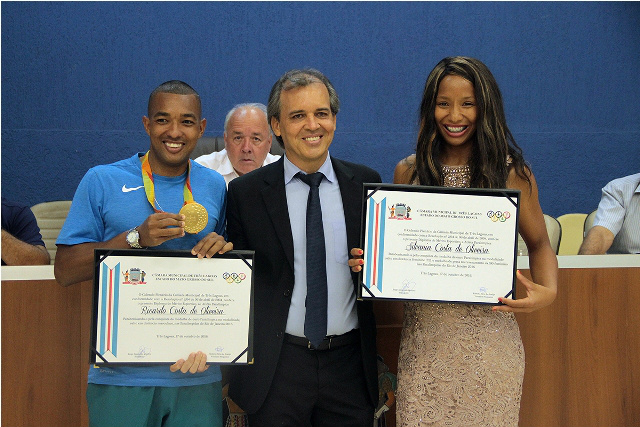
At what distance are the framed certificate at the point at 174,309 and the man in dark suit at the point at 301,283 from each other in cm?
10

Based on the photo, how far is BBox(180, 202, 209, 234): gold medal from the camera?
1933mm

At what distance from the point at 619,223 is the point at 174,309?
300 cm

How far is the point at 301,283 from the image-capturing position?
2023 mm

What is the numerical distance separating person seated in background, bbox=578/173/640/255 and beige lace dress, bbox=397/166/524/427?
204 cm

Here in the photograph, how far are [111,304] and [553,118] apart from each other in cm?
524

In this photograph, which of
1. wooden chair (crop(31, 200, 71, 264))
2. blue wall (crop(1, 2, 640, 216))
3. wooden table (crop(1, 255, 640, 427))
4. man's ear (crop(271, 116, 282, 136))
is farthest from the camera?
blue wall (crop(1, 2, 640, 216))

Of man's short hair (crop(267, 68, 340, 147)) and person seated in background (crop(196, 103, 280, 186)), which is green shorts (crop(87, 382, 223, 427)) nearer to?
man's short hair (crop(267, 68, 340, 147))

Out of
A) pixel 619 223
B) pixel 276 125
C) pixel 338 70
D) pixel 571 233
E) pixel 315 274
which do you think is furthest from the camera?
pixel 338 70

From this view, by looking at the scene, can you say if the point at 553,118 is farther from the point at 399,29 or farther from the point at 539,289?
the point at 539,289

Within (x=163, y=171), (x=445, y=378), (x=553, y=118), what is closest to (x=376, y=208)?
(x=445, y=378)

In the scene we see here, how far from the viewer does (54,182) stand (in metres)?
5.61
